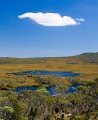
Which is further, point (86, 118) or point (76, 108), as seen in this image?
point (76, 108)

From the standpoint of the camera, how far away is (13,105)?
96.2m

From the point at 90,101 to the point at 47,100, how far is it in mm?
20733

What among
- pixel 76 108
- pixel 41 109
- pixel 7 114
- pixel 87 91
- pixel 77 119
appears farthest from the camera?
pixel 87 91

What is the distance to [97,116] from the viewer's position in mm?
103688

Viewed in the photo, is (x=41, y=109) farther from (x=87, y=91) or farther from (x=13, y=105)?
(x=87, y=91)

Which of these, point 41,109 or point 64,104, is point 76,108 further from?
point 41,109

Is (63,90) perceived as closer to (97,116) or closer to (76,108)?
(76,108)

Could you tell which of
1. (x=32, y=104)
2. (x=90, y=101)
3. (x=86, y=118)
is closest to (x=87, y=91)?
(x=90, y=101)

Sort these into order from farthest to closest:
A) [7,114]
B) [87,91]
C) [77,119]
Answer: [87,91] < [7,114] < [77,119]

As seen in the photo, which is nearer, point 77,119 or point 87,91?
point 77,119

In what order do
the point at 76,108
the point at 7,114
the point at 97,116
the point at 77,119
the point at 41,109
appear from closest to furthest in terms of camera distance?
the point at 77,119 → the point at 7,114 → the point at 97,116 → the point at 41,109 → the point at 76,108

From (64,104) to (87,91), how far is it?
1784 centimetres

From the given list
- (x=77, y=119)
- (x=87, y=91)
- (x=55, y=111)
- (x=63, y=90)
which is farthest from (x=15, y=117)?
(x=63, y=90)

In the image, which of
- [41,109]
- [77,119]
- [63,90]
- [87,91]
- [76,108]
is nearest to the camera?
[77,119]
